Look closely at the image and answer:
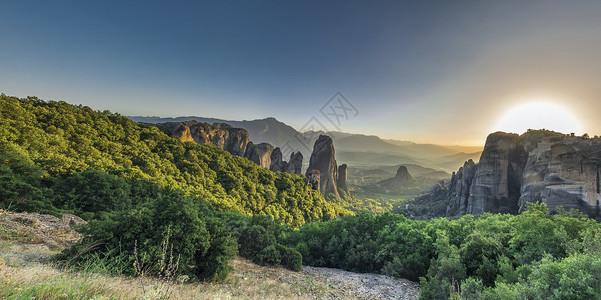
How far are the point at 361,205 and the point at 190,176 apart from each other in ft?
241

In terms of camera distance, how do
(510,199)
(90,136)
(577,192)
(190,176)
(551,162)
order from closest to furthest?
(90,136) < (190,176) < (577,192) < (551,162) < (510,199)

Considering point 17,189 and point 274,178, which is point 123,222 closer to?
point 17,189

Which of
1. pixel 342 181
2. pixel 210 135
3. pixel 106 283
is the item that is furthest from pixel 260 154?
pixel 106 283

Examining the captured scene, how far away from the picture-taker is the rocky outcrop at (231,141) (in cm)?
4669

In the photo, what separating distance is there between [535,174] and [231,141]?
68.3 m

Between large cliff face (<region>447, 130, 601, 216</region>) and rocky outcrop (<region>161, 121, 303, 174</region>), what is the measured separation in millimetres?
50961

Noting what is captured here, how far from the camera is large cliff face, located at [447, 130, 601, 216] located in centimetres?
3375

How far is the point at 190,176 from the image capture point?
3059 centimetres

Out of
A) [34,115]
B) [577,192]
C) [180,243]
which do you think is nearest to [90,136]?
[34,115]

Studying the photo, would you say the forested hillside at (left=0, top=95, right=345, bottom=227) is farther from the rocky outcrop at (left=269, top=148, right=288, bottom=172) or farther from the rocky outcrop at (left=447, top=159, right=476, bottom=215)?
the rocky outcrop at (left=447, top=159, right=476, bottom=215)

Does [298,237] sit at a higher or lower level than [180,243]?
lower

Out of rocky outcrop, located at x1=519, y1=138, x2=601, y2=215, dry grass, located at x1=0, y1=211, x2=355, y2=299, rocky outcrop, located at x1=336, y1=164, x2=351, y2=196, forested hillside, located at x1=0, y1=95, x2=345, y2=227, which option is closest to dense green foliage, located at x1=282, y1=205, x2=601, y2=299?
dry grass, located at x1=0, y1=211, x2=355, y2=299

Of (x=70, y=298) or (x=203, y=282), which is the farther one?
(x=203, y=282)

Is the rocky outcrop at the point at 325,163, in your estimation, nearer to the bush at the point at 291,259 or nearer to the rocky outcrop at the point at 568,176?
the rocky outcrop at the point at 568,176
